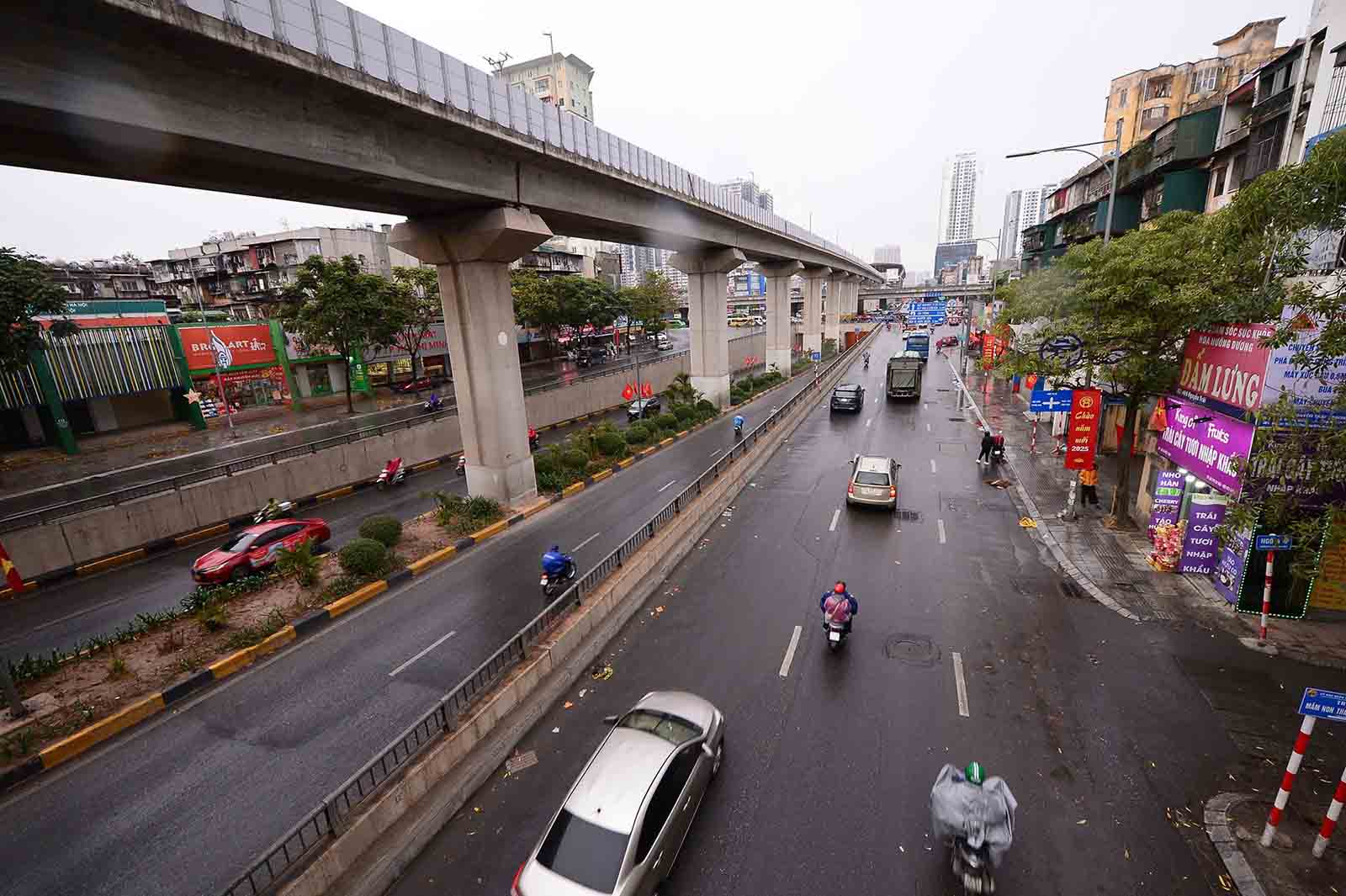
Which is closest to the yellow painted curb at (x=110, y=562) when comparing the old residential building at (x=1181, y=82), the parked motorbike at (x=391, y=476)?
the parked motorbike at (x=391, y=476)

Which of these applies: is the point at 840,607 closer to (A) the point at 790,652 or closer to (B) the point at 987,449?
(A) the point at 790,652

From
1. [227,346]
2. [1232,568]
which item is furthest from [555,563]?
[227,346]

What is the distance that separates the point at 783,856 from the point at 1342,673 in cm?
1097

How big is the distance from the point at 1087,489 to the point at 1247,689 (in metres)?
9.25

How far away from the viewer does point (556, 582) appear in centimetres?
1305

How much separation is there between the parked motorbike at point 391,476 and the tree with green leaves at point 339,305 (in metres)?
14.5

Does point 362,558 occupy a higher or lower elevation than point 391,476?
higher

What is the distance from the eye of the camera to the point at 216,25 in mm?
9547

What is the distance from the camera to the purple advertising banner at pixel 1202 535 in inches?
494

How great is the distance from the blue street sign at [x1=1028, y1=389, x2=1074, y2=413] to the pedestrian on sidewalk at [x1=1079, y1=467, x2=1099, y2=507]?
3.31 meters

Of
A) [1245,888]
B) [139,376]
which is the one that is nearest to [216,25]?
[1245,888]

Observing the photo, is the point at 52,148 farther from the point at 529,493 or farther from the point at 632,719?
the point at 632,719

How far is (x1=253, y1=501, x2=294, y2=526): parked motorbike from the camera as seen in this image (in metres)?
18.1

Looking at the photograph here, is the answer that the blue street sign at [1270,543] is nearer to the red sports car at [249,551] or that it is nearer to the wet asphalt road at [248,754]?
the wet asphalt road at [248,754]
